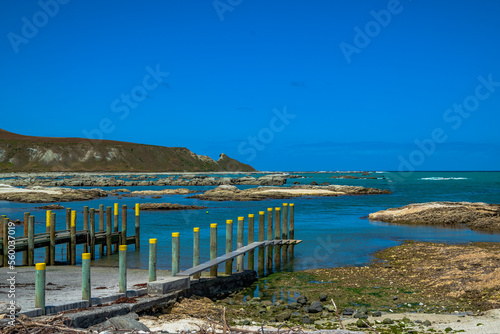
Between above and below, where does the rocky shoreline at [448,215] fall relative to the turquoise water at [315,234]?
above

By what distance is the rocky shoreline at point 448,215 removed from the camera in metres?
30.8

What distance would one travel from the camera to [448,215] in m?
33.1

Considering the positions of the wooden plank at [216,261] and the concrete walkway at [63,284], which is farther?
the wooden plank at [216,261]

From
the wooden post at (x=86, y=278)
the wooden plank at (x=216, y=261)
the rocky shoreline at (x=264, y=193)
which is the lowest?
the wooden plank at (x=216, y=261)

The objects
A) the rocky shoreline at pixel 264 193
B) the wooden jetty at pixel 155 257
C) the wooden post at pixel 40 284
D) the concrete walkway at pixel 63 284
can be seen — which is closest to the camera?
the wooden post at pixel 40 284

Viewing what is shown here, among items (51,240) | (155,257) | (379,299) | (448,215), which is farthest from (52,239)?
(448,215)

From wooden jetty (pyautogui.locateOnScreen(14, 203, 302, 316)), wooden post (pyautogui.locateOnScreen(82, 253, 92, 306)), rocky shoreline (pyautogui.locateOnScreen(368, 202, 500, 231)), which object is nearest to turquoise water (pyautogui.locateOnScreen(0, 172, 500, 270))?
wooden jetty (pyautogui.locateOnScreen(14, 203, 302, 316))

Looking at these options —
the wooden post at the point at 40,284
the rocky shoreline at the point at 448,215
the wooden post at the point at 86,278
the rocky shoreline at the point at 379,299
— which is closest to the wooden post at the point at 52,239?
the rocky shoreline at the point at 379,299

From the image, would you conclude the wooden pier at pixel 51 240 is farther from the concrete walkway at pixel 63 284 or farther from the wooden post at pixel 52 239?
the concrete walkway at pixel 63 284

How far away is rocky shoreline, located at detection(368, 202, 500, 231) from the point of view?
101ft

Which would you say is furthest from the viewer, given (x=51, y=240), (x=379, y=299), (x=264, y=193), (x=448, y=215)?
(x=264, y=193)

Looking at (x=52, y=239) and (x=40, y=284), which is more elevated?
(x=40, y=284)

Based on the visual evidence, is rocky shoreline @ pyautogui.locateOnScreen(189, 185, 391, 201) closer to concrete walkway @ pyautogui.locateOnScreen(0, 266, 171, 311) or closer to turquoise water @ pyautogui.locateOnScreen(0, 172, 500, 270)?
turquoise water @ pyautogui.locateOnScreen(0, 172, 500, 270)

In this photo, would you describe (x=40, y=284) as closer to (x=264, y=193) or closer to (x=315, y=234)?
(x=315, y=234)
